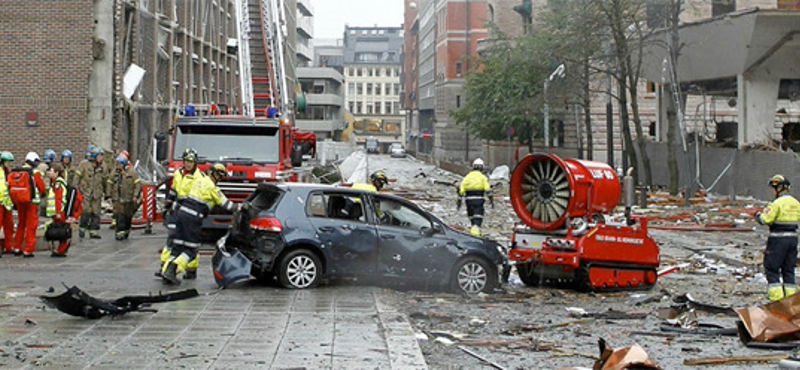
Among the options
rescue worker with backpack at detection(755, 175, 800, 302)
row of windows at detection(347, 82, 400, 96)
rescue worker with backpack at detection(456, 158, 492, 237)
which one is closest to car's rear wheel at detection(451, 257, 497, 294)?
rescue worker with backpack at detection(755, 175, 800, 302)

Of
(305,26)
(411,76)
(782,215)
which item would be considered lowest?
(782,215)

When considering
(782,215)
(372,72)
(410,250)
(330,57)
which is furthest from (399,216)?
(330,57)

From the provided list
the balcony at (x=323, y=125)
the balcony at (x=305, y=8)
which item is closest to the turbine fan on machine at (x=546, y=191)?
the balcony at (x=305, y=8)

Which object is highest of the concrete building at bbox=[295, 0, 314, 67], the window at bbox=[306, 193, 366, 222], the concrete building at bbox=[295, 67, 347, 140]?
the concrete building at bbox=[295, 0, 314, 67]

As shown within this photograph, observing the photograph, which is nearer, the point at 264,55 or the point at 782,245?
the point at 782,245

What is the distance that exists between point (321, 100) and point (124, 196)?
9720 centimetres

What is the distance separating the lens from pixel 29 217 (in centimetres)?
1700

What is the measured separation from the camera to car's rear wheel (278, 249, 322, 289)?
1348 cm

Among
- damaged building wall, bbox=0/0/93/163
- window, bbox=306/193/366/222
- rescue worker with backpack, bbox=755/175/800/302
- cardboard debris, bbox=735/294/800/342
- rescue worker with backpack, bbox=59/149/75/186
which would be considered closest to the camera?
cardboard debris, bbox=735/294/800/342

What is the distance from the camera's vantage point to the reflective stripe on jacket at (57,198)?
1683 cm

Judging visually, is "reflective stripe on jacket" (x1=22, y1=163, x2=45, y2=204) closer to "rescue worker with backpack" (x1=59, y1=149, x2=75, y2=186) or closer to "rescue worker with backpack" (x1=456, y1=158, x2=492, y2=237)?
"rescue worker with backpack" (x1=59, y1=149, x2=75, y2=186)

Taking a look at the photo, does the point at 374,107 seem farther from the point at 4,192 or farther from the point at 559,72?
the point at 4,192

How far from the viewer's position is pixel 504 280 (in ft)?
49.9

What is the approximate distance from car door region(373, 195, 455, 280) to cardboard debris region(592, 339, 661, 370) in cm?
561
